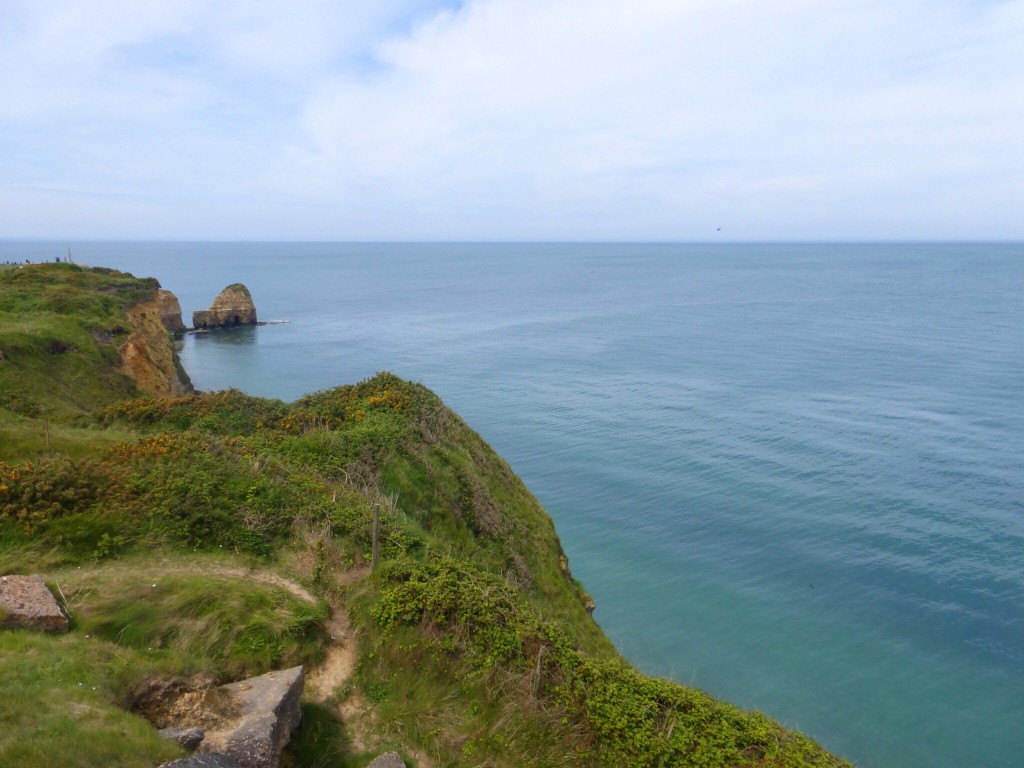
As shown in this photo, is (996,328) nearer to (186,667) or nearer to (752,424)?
(752,424)

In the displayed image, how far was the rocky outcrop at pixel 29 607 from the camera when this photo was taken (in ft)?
33.2

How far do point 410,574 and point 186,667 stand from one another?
4.46m

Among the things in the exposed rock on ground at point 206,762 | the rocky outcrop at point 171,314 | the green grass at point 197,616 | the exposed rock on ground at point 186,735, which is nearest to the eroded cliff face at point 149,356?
the rocky outcrop at point 171,314

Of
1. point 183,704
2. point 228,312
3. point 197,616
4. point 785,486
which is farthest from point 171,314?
point 183,704

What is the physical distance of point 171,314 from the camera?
278 feet

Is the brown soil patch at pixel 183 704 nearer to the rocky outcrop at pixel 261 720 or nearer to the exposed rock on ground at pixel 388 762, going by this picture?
the rocky outcrop at pixel 261 720

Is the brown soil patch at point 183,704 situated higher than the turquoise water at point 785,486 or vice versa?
the brown soil patch at point 183,704

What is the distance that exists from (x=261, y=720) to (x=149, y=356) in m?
39.2

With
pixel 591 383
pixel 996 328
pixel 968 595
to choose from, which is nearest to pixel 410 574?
pixel 968 595

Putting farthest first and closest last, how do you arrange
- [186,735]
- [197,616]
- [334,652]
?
[334,652], [197,616], [186,735]

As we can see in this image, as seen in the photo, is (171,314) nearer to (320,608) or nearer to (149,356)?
(149,356)

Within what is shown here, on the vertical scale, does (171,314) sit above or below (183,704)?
above

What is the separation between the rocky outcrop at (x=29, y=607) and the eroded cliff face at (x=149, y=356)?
29604mm

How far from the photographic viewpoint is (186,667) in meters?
9.96
